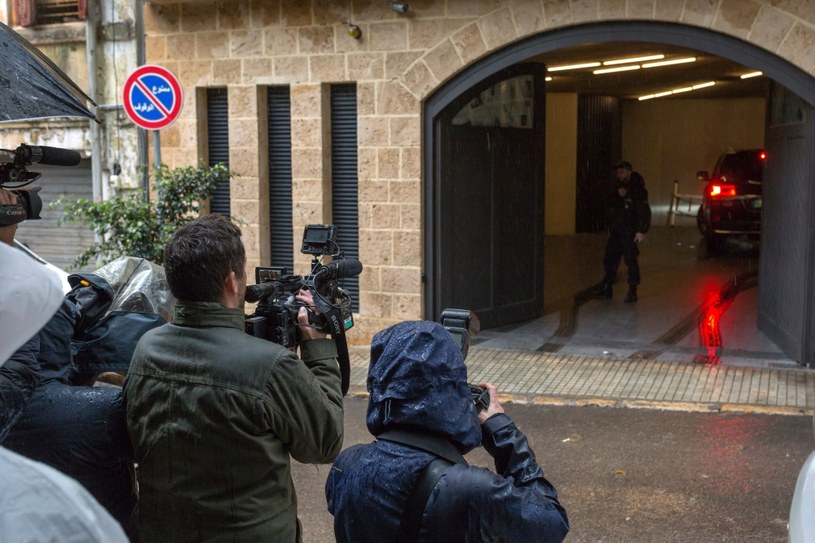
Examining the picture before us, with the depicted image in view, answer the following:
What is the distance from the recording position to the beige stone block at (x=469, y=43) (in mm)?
9539

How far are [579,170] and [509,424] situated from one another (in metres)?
18.4

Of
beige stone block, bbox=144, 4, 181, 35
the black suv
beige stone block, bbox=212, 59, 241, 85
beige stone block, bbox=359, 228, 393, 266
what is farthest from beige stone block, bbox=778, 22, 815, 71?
the black suv

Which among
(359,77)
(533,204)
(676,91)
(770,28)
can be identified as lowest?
(533,204)

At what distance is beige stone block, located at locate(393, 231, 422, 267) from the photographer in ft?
33.0

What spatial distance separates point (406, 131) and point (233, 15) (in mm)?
2420

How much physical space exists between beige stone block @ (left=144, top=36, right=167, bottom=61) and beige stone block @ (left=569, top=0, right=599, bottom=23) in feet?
15.3

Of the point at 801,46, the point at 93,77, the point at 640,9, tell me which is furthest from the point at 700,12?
the point at 93,77

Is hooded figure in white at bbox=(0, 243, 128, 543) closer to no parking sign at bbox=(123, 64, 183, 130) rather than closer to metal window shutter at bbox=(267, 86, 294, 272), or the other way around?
no parking sign at bbox=(123, 64, 183, 130)

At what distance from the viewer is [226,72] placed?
10.6m

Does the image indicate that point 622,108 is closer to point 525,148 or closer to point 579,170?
point 579,170

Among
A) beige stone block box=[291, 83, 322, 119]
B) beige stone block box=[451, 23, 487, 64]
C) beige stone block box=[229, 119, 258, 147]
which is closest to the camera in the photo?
beige stone block box=[451, 23, 487, 64]

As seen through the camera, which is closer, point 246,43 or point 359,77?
point 359,77

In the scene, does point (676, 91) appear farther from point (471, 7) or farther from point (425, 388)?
point (425, 388)

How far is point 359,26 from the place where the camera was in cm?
1005
